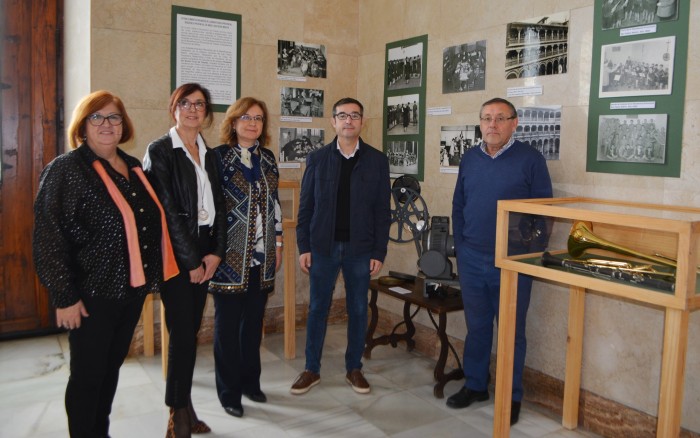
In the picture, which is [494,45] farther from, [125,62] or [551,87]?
[125,62]

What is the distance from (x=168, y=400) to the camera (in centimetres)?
291

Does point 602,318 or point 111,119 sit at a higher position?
point 111,119

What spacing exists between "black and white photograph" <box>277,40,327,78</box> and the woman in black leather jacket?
1.97m

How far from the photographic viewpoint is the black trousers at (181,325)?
2.84m

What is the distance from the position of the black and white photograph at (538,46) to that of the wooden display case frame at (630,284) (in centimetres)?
101

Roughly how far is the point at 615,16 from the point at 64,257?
9.68ft

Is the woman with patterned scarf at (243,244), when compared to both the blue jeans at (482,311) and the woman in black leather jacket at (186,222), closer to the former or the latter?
the woman in black leather jacket at (186,222)

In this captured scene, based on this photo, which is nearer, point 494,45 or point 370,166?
point 370,166

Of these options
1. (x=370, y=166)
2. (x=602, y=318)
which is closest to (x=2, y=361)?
(x=370, y=166)

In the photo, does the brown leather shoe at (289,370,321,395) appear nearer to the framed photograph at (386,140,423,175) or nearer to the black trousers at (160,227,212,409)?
the black trousers at (160,227,212,409)

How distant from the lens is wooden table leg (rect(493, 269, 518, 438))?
283 centimetres

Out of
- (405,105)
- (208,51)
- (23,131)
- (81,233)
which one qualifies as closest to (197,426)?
(81,233)

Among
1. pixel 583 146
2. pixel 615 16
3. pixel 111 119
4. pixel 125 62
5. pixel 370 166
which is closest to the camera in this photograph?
pixel 111 119

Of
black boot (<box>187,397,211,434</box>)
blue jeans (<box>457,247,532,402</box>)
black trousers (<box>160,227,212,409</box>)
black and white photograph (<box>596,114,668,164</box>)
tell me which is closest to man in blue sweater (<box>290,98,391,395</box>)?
blue jeans (<box>457,247,532,402</box>)
